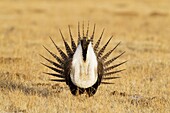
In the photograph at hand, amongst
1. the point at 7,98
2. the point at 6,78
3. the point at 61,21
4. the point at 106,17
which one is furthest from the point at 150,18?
the point at 7,98

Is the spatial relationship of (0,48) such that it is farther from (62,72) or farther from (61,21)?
(61,21)

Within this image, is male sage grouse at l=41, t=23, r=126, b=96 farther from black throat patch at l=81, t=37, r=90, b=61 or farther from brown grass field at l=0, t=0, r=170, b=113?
brown grass field at l=0, t=0, r=170, b=113

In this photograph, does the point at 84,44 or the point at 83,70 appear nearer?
the point at 84,44

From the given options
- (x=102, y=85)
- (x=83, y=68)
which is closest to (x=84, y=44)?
(x=83, y=68)

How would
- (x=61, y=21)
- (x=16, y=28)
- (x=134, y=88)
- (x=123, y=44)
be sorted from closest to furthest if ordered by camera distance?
(x=134, y=88), (x=123, y=44), (x=16, y=28), (x=61, y=21)

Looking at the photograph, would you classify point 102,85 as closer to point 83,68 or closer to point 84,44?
A: point 83,68

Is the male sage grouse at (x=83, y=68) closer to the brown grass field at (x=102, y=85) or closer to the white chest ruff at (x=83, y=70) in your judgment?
the white chest ruff at (x=83, y=70)

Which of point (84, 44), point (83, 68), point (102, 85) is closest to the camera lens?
point (84, 44)
